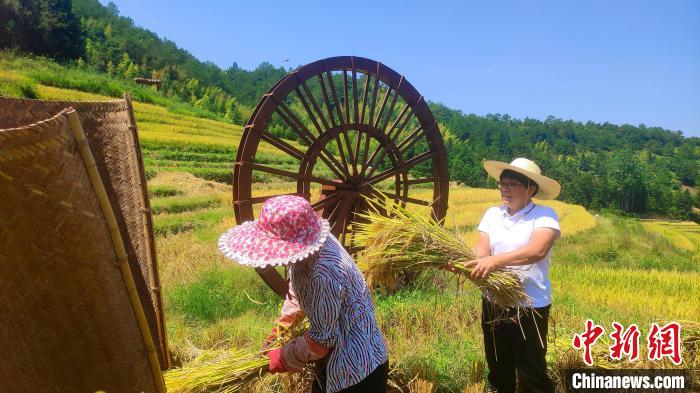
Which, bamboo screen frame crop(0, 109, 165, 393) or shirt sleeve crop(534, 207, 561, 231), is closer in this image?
bamboo screen frame crop(0, 109, 165, 393)

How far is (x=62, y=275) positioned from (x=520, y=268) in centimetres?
223

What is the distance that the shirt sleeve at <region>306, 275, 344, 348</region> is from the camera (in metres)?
1.74

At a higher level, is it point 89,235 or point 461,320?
point 89,235

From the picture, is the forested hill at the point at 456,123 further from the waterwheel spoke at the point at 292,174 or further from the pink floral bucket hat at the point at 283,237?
the pink floral bucket hat at the point at 283,237

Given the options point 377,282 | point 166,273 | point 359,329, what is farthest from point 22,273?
point 166,273

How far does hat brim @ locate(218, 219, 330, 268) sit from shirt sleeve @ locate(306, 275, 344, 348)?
13 cm

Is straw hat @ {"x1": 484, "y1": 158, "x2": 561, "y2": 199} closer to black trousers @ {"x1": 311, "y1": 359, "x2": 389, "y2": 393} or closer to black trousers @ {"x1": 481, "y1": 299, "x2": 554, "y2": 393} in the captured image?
black trousers @ {"x1": 481, "y1": 299, "x2": 554, "y2": 393}

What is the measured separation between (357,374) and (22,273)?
3.90 ft

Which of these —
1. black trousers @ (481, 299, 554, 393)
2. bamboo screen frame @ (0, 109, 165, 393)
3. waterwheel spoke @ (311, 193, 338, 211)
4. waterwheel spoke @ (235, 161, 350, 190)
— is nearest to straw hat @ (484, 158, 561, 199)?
black trousers @ (481, 299, 554, 393)

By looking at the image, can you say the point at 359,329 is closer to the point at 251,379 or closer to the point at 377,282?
the point at 251,379

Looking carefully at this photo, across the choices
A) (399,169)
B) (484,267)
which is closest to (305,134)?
(399,169)

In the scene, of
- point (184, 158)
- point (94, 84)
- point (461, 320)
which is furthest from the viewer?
A: point (94, 84)

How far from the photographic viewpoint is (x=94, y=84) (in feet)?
86.4

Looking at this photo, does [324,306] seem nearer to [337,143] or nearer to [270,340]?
[270,340]
